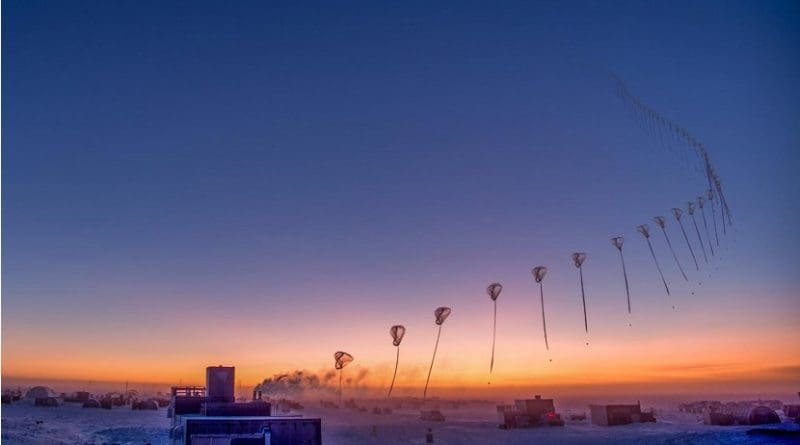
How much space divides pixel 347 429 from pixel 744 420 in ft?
153

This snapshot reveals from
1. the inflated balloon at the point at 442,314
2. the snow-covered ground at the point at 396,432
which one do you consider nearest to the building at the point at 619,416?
the snow-covered ground at the point at 396,432

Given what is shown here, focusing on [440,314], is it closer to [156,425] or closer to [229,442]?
[229,442]

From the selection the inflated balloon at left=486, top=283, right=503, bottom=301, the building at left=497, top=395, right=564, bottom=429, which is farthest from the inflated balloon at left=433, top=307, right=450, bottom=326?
the building at left=497, top=395, right=564, bottom=429

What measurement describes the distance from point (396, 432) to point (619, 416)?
27.5m

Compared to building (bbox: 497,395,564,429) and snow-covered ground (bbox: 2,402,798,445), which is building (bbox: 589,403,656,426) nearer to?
snow-covered ground (bbox: 2,402,798,445)

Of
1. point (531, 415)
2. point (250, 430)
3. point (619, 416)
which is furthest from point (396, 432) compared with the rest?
point (250, 430)

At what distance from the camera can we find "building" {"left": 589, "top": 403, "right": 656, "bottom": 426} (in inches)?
2899

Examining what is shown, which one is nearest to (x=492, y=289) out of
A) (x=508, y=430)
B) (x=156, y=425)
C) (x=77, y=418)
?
(x=508, y=430)

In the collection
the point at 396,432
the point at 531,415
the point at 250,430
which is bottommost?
the point at 396,432

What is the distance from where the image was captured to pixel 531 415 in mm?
73312

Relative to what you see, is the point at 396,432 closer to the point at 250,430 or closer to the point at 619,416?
the point at 619,416

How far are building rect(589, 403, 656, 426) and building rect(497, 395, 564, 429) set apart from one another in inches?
200

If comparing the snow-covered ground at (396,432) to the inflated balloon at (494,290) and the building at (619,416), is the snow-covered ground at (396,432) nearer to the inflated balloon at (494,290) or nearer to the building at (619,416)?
the building at (619,416)

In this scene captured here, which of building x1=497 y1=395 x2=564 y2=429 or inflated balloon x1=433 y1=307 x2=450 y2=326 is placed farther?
building x1=497 y1=395 x2=564 y2=429
